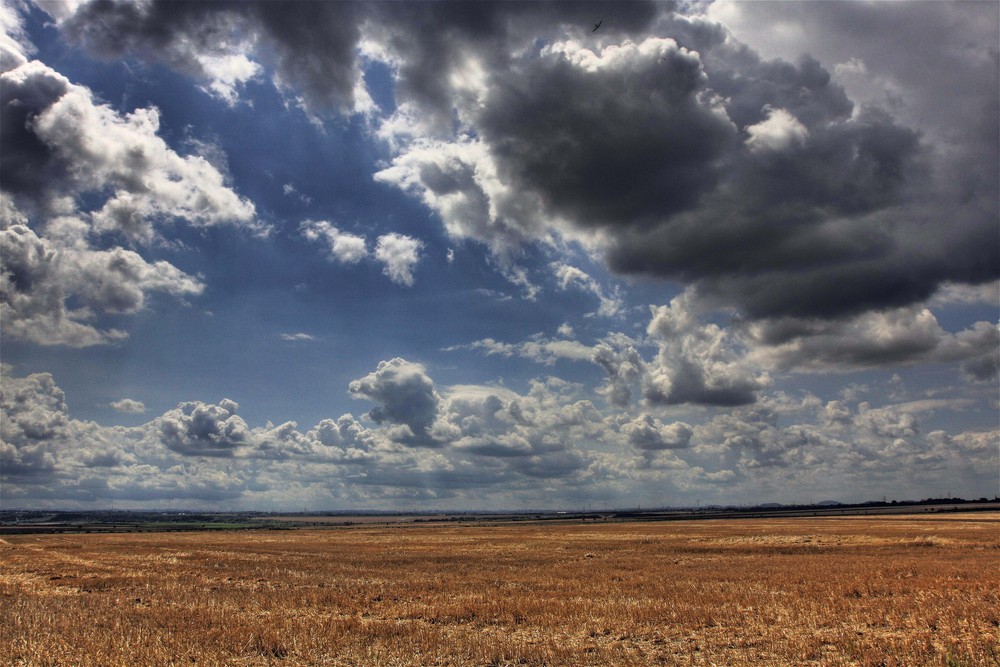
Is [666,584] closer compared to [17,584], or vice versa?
[666,584]

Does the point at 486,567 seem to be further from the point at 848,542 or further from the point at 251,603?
the point at 848,542

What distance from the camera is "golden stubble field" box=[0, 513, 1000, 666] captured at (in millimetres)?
17344

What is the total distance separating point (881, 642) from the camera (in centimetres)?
1727

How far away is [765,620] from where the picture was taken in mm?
20766

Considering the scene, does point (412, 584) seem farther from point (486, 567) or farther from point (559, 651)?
point (559, 651)

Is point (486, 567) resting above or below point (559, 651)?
below

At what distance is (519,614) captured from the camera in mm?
22969

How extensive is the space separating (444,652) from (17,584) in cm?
3201

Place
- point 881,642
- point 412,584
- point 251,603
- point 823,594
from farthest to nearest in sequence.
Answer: point 412,584, point 251,603, point 823,594, point 881,642

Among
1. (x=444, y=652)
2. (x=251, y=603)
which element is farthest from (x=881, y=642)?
(x=251, y=603)

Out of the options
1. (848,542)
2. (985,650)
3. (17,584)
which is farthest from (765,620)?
(848,542)

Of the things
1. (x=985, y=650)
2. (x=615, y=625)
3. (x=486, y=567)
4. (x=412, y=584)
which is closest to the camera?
(x=985, y=650)

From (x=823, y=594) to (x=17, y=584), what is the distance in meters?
43.4

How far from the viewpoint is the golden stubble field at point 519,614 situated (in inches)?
683
